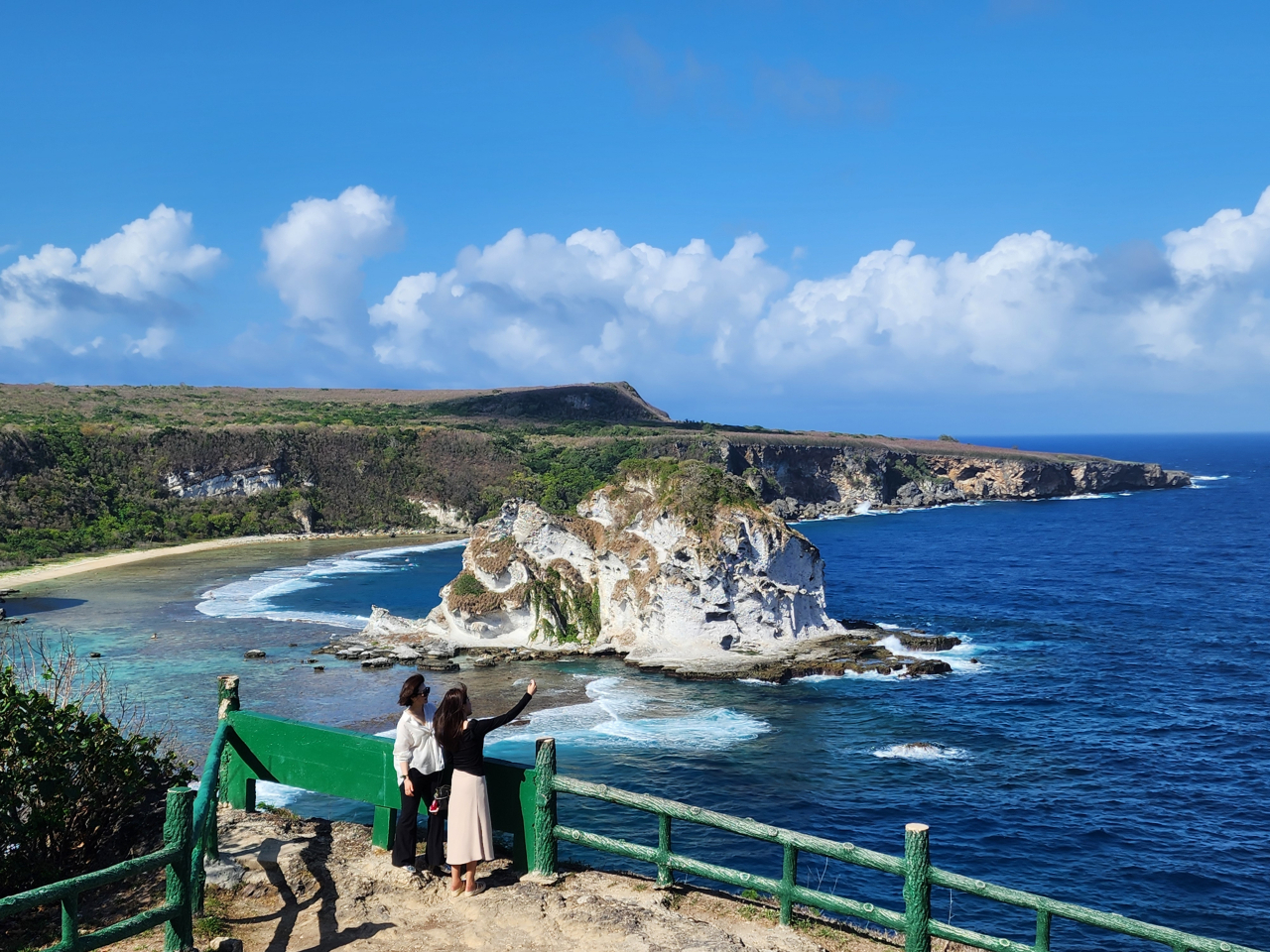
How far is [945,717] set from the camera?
116 feet

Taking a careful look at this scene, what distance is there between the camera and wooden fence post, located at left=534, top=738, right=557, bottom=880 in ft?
30.7

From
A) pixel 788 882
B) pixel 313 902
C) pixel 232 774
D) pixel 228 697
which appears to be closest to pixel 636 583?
pixel 232 774

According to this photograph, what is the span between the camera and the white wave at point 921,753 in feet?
102

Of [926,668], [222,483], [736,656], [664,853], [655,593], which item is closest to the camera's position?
[664,853]

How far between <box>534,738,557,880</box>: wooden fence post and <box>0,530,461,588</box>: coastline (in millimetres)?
70109

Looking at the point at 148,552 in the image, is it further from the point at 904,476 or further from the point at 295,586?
the point at 904,476

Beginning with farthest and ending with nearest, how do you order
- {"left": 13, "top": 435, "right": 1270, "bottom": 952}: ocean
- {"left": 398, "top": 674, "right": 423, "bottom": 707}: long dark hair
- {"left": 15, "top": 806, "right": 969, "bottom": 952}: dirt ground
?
1. {"left": 13, "top": 435, "right": 1270, "bottom": 952}: ocean
2. {"left": 398, "top": 674, "right": 423, "bottom": 707}: long dark hair
3. {"left": 15, "top": 806, "right": 969, "bottom": 952}: dirt ground

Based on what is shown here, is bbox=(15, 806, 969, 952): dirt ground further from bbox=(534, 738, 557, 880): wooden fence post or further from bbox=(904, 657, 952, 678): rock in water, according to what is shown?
bbox=(904, 657, 952, 678): rock in water

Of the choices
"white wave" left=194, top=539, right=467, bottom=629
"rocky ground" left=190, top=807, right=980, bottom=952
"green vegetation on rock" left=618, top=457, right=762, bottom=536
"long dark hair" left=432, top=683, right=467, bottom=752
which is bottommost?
"white wave" left=194, top=539, right=467, bottom=629

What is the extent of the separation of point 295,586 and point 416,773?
62207mm

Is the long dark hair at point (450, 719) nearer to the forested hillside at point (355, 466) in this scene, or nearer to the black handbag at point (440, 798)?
the black handbag at point (440, 798)

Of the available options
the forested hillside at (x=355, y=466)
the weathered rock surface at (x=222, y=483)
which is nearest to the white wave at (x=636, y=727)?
the forested hillside at (x=355, y=466)

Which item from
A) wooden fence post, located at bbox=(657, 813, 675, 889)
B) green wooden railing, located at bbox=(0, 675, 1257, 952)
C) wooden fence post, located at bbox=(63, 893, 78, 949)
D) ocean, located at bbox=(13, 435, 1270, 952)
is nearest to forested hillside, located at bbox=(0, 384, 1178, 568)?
ocean, located at bbox=(13, 435, 1270, 952)

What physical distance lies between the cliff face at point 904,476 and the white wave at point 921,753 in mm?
85073
